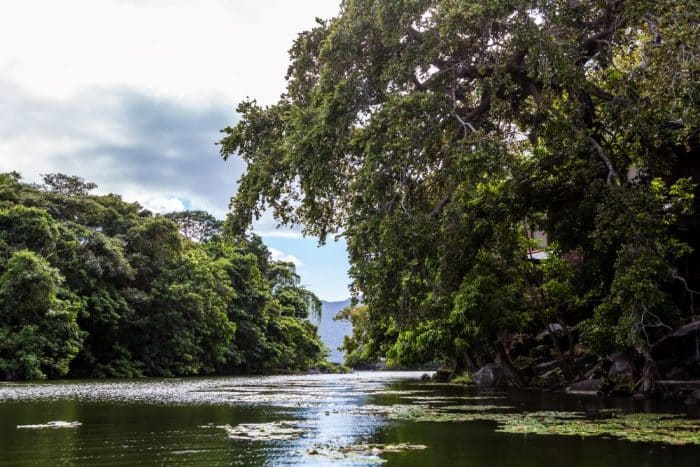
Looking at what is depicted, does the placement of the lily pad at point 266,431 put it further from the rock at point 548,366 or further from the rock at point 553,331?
the rock at point 548,366

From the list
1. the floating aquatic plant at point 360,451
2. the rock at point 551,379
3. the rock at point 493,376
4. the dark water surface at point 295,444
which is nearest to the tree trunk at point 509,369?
the rock at point 493,376

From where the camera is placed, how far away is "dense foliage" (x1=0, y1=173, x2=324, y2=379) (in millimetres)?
32469

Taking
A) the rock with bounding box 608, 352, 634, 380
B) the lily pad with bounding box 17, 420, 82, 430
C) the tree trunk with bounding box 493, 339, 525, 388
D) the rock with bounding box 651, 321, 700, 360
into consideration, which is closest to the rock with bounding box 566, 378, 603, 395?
the rock with bounding box 608, 352, 634, 380

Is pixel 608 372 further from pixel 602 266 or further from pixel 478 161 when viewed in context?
pixel 478 161

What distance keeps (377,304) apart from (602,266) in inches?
233

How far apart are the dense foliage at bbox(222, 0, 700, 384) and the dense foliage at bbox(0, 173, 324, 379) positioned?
14211 mm

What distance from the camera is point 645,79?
11.6 meters

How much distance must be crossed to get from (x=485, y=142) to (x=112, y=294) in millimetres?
35912

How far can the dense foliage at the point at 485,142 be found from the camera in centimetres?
1079

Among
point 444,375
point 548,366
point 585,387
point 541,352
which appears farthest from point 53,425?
point 444,375

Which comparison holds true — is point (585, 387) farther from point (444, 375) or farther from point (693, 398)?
point (444, 375)

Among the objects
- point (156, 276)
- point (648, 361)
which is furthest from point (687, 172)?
point (156, 276)

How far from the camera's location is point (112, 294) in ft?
137

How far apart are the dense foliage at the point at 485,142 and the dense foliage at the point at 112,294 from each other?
14211 mm
